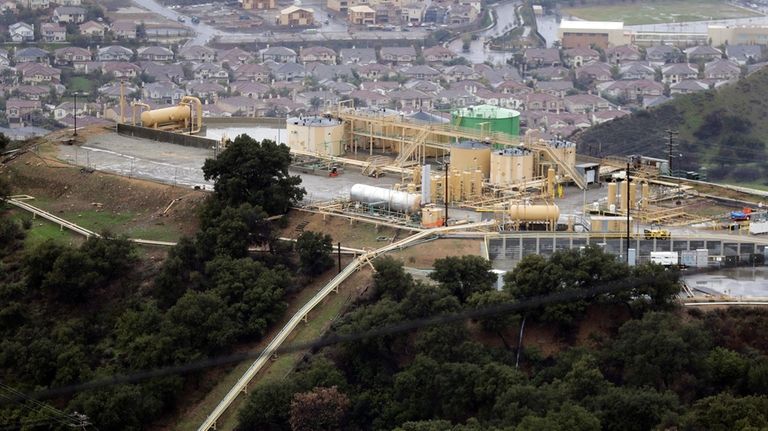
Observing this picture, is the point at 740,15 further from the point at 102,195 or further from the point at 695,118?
the point at 102,195

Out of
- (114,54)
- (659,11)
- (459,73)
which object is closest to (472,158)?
(459,73)

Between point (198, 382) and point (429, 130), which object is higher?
point (429, 130)

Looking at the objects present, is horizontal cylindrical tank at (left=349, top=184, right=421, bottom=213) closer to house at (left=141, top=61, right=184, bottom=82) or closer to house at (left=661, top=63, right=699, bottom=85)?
house at (left=141, top=61, right=184, bottom=82)

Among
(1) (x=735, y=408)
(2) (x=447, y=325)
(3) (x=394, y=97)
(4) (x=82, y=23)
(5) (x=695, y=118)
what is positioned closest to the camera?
(1) (x=735, y=408)

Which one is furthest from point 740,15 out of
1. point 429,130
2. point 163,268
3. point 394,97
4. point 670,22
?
point 163,268

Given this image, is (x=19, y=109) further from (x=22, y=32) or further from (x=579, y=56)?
(x=579, y=56)

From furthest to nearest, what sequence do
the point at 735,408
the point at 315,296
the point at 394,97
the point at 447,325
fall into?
the point at 394,97 < the point at 315,296 < the point at 447,325 < the point at 735,408
